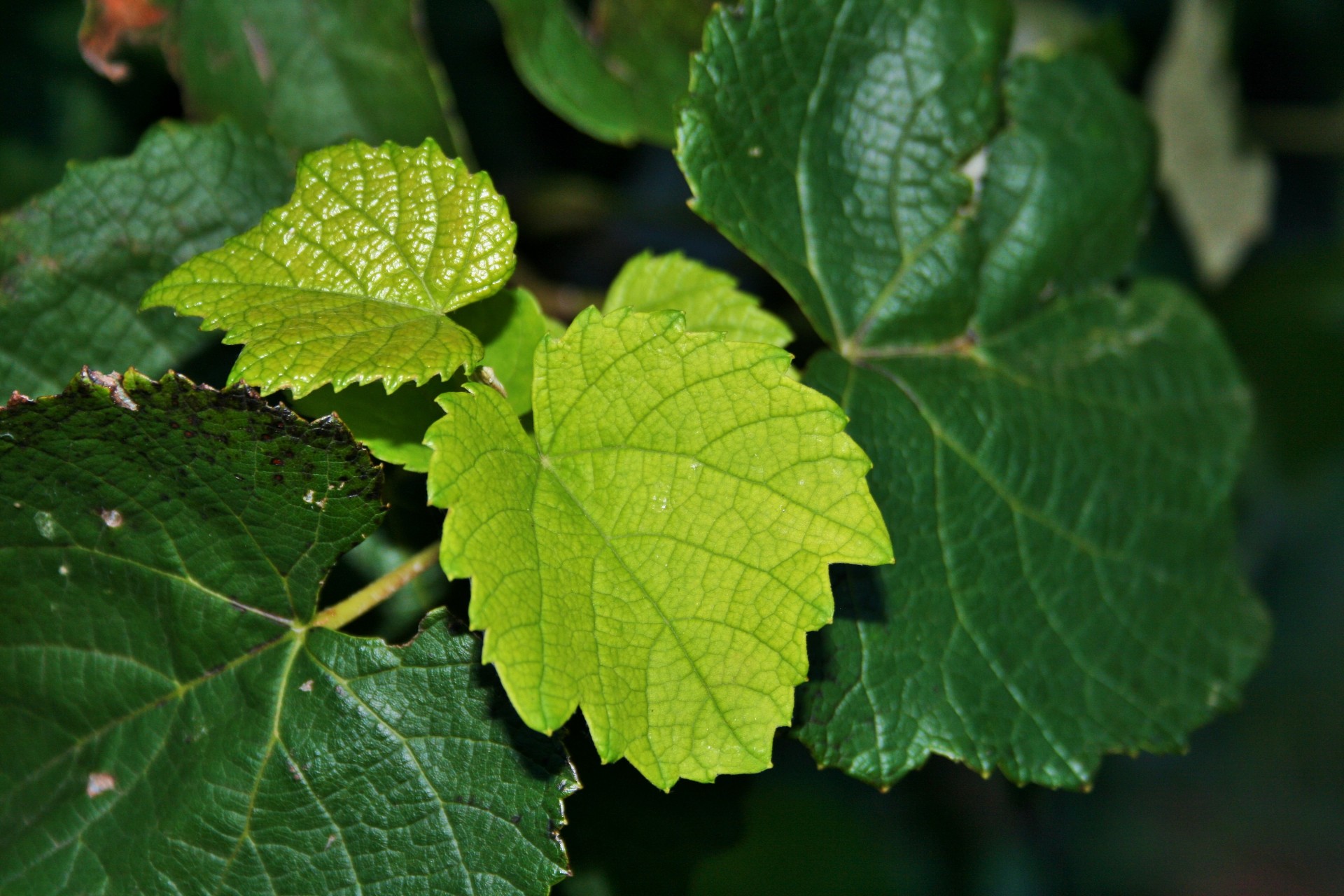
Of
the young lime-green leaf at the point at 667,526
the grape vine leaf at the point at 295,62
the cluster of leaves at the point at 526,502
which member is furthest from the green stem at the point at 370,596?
the grape vine leaf at the point at 295,62

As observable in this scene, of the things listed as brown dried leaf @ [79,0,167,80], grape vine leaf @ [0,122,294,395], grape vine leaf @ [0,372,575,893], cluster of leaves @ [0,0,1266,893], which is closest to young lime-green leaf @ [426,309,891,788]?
cluster of leaves @ [0,0,1266,893]

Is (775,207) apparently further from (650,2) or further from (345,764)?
(345,764)

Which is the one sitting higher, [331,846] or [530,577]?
[530,577]

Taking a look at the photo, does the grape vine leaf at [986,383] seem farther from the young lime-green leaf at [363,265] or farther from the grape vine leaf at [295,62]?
the grape vine leaf at [295,62]

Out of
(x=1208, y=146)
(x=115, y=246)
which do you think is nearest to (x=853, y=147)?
(x=115, y=246)

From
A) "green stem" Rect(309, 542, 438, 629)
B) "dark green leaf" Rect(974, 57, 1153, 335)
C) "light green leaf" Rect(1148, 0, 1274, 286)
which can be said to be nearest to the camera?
"green stem" Rect(309, 542, 438, 629)

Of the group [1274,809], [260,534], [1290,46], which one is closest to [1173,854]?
[1274,809]

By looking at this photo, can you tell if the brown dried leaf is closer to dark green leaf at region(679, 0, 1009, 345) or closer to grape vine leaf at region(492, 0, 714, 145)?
grape vine leaf at region(492, 0, 714, 145)
